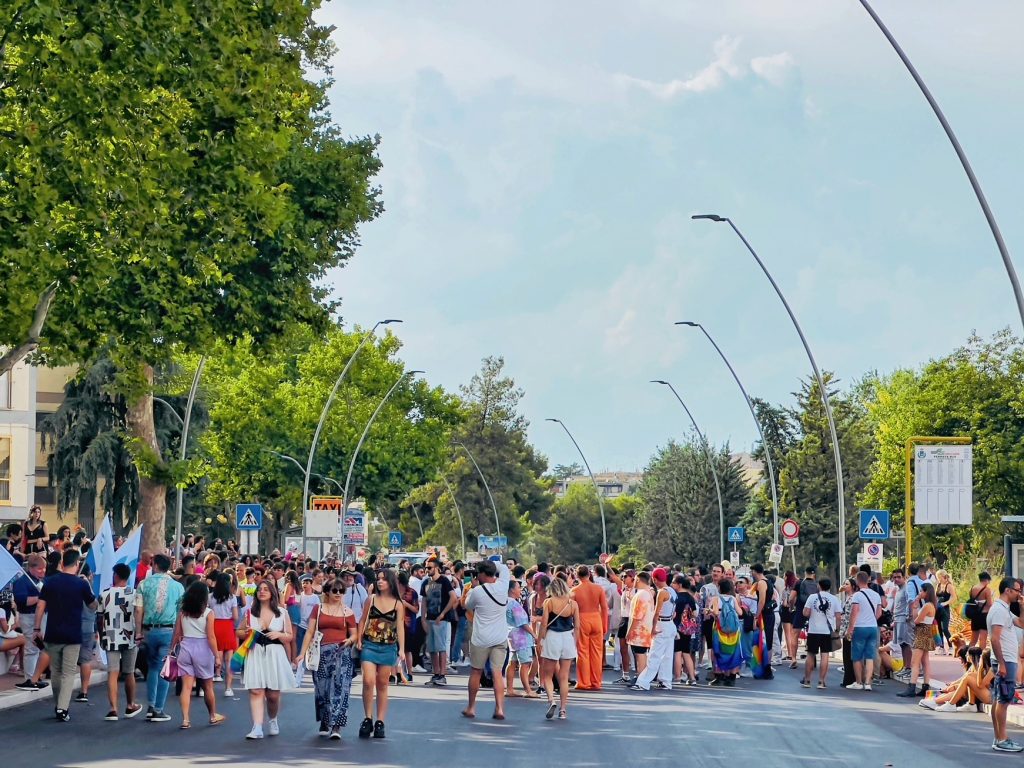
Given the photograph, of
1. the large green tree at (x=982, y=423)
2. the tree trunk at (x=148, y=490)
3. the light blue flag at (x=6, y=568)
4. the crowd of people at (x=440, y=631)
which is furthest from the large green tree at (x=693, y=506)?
the light blue flag at (x=6, y=568)

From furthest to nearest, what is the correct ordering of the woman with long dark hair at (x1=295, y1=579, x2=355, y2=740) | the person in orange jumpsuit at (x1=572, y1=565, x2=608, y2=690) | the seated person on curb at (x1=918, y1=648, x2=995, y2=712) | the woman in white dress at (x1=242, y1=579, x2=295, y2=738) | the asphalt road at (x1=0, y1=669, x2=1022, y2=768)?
the person in orange jumpsuit at (x1=572, y1=565, x2=608, y2=690), the seated person on curb at (x1=918, y1=648, x2=995, y2=712), the woman with long dark hair at (x1=295, y1=579, x2=355, y2=740), the woman in white dress at (x1=242, y1=579, x2=295, y2=738), the asphalt road at (x1=0, y1=669, x2=1022, y2=768)

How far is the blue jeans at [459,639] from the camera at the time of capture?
90.7ft

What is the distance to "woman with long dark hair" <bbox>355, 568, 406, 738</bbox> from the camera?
16.2 metres

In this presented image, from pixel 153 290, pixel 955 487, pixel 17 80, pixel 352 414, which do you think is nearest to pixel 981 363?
pixel 352 414

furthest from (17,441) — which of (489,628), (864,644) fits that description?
(489,628)

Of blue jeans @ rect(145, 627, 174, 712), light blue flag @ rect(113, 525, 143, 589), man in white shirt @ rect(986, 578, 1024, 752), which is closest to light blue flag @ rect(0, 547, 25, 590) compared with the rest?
blue jeans @ rect(145, 627, 174, 712)

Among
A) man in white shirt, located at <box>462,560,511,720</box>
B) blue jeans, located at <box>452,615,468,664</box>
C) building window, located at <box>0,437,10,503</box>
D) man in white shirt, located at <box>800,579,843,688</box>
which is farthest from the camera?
building window, located at <box>0,437,10,503</box>

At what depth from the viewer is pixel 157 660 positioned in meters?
17.4

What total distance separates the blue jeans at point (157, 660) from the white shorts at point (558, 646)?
4.51 meters

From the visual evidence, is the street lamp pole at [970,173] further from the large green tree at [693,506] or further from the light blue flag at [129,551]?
the large green tree at [693,506]

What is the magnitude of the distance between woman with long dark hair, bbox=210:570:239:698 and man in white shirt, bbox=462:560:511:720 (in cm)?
272

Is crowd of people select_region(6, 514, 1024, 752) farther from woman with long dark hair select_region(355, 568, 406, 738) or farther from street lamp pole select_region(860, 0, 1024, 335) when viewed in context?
street lamp pole select_region(860, 0, 1024, 335)

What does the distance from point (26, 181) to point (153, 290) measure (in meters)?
5.04

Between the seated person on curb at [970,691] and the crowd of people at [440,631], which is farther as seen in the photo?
the seated person on curb at [970,691]
